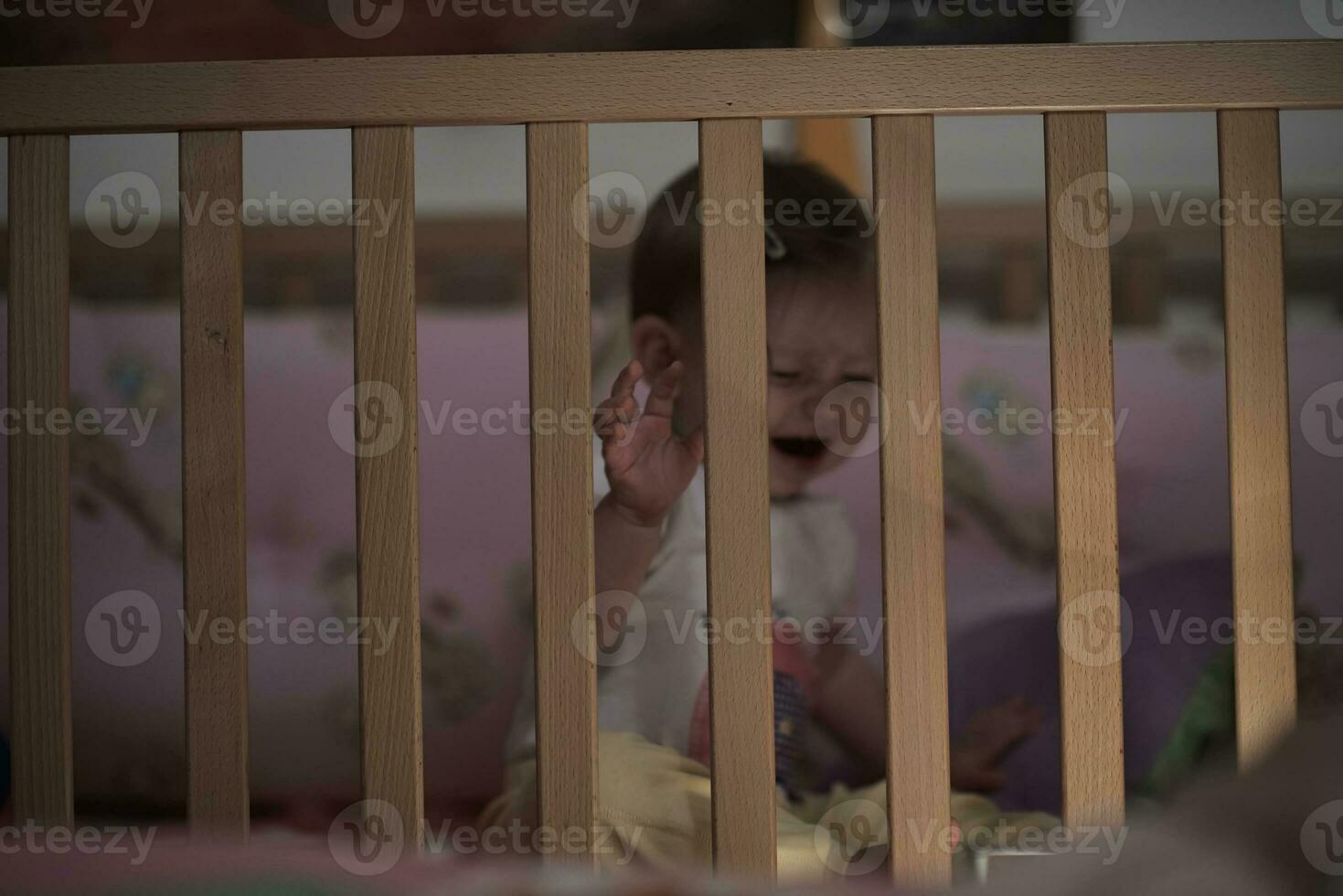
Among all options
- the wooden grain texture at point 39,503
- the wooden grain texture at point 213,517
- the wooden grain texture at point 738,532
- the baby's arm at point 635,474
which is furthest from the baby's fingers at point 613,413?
the wooden grain texture at point 39,503

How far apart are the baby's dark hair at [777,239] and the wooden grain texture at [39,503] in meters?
0.46

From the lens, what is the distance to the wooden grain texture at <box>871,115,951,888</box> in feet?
2.39

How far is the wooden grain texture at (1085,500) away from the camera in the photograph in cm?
73

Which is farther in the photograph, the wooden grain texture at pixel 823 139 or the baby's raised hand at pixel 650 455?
the wooden grain texture at pixel 823 139

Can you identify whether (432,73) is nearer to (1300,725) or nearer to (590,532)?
(590,532)

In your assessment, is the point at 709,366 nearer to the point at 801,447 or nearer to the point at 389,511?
the point at 389,511

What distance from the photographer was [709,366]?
2.39 ft

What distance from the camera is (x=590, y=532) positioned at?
0.73 metres

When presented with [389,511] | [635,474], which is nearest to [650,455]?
[635,474]

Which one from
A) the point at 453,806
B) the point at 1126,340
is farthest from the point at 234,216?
the point at 1126,340

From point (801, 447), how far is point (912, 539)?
34 centimetres

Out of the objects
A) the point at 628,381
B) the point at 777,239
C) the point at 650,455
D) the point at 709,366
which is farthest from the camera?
the point at 777,239

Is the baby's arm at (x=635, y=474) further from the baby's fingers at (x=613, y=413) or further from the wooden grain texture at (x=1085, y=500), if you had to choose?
the wooden grain texture at (x=1085, y=500)

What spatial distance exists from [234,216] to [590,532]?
0.96 ft
